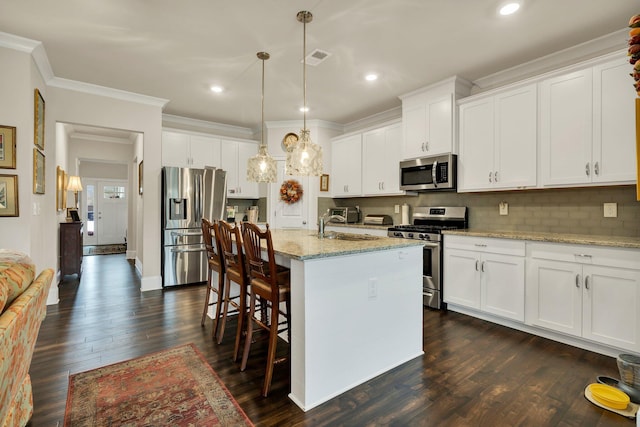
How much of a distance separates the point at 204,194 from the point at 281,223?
53.5 inches

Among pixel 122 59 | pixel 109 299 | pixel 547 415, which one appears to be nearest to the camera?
pixel 547 415

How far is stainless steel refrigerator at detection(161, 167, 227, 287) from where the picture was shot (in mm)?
4664

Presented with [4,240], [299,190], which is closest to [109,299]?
[4,240]

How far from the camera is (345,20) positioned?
2623mm

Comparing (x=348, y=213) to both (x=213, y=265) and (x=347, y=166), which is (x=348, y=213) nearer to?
(x=347, y=166)

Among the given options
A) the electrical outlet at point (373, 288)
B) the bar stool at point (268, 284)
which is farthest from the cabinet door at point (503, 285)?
the bar stool at point (268, 284)

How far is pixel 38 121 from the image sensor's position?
335cm

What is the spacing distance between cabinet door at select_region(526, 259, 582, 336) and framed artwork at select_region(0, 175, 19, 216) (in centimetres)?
481

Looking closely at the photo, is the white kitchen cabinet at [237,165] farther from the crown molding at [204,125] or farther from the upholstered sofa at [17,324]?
the upholstered sofa at [17,324]

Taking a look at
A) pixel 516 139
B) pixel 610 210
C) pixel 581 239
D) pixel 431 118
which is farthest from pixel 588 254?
pixel 431 118

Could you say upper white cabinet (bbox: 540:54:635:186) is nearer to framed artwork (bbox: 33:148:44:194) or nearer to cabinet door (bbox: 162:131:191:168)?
cabinet door (bbox: 162:131:191:168)

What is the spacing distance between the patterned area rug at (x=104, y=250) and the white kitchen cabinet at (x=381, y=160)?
6629 millimetres

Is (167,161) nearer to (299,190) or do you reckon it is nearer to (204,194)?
(204,194)

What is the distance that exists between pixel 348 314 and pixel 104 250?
8368 mm
